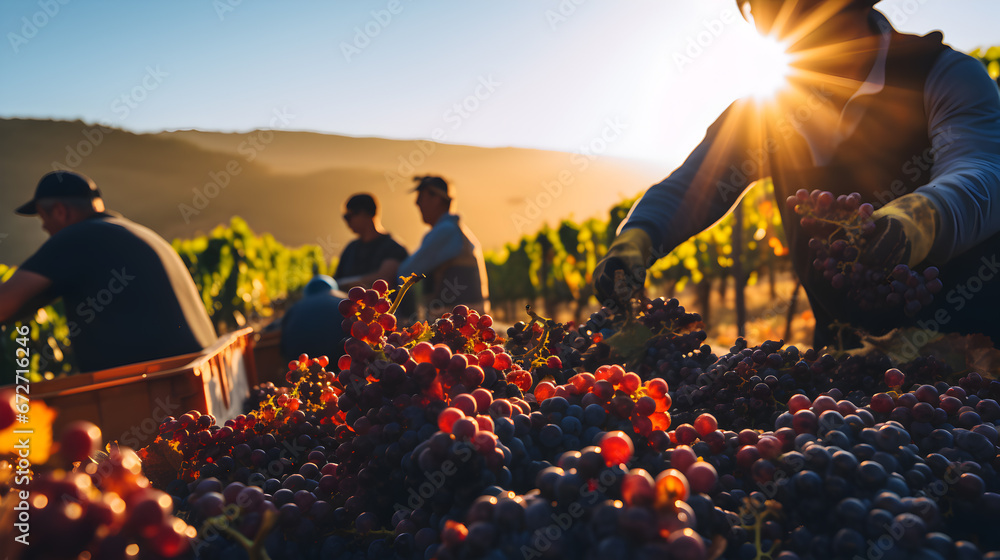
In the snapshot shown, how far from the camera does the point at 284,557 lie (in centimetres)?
75

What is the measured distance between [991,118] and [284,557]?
75.3 inches

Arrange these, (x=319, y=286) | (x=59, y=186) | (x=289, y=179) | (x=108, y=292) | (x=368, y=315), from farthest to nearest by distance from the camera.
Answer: (x=289, y=179) < (x=319, y=286) < (x=59, y=186) < (x=108, y=292) < (x=368, y=315)

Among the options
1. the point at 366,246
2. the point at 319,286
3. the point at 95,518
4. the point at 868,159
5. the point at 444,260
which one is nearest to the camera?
the point at 95,518

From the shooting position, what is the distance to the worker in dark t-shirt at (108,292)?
2.44 metres

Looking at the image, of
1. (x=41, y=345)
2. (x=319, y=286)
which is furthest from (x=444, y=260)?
(x=41, y=345)

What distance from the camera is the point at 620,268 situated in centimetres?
155

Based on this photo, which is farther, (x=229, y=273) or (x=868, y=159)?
(x=229, y=273)

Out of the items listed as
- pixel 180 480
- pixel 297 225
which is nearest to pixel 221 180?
pixel 297 225

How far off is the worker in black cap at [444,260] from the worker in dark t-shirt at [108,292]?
157cm

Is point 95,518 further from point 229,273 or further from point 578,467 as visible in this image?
point 229,273

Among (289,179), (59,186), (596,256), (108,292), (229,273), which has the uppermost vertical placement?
(289,179)

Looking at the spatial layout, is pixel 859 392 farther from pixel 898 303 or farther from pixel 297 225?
pixel 297 225

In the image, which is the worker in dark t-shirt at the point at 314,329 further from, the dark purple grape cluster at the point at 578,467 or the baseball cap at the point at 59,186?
the dark purple grape cluster at the point at 578,467

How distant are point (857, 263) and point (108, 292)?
3032 millimetres
